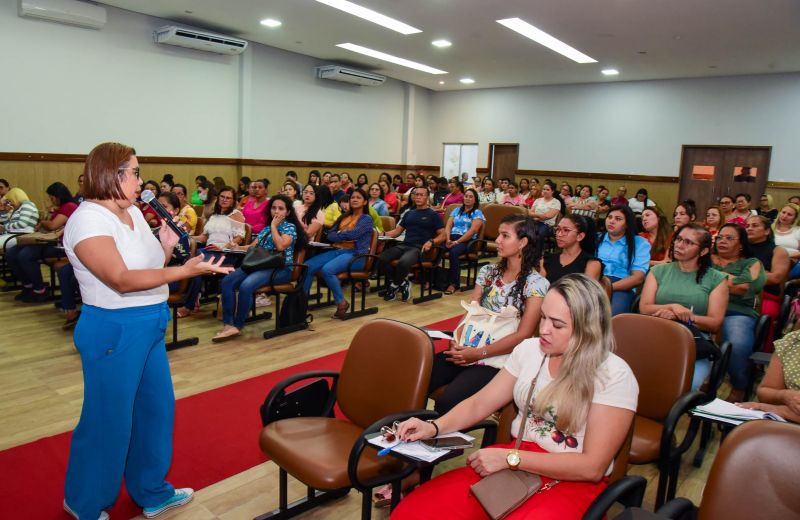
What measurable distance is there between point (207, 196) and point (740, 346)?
6.90 meters

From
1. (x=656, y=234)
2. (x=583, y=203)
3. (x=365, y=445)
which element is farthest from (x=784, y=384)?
(x=583, y=203)

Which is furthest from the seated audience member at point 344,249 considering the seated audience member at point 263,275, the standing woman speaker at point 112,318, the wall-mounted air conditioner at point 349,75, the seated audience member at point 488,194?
the wall-mounted air conditioner at point 349,75

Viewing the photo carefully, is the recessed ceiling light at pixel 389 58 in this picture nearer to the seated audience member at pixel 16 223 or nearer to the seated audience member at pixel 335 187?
the seated audience member at pixel 335 187

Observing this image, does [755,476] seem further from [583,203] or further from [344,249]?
[583,203]

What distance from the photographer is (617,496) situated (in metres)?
1.51

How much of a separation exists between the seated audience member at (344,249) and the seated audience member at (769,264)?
341cm

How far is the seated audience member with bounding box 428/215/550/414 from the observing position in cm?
261

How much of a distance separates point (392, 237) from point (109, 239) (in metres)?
4.61

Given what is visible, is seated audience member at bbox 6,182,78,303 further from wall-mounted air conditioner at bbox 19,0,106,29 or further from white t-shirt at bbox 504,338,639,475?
white t-shirt at bbox 504,338,639,475

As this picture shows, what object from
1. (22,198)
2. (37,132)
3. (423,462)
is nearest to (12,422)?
(423,462)

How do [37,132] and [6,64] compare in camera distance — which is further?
A: [37,132]

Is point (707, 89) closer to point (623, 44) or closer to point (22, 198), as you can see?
point (623, 44)

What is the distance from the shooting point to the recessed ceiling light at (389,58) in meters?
10.4

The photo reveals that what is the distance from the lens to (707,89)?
1168 centimetres
